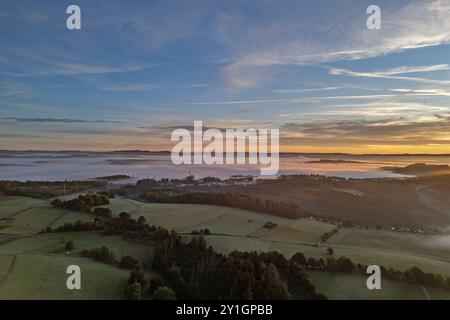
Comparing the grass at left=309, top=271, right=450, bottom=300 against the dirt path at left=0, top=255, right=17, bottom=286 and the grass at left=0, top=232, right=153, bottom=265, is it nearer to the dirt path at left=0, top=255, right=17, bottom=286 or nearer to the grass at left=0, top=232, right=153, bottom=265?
the grass at left=0, top=232, right=153, bottom=265

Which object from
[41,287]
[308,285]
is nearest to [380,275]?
[308,285]

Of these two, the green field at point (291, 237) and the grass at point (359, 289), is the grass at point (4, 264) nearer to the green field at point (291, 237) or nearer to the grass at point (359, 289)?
the green field at point (291, 237)

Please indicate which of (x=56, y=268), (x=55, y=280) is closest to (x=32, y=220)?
(x=56, y=268)

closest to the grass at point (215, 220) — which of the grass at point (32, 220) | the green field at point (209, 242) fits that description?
the green field at point (209, 242)
